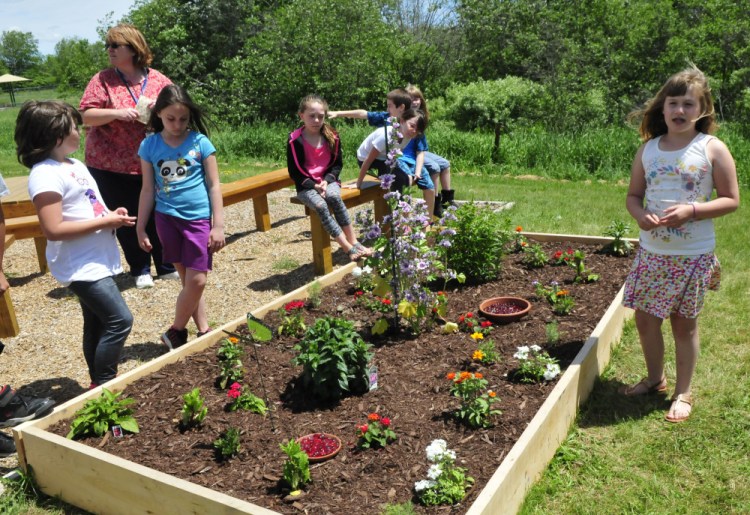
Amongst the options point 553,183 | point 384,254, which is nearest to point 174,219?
point 384,254

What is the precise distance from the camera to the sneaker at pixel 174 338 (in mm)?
4547

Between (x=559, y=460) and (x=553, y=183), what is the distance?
7733mm

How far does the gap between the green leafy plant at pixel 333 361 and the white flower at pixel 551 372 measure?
Result: 1.00 metres

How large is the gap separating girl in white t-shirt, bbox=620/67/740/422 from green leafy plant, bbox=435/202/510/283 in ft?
5.82

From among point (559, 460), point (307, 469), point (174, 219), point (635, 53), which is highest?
point (635, 53)

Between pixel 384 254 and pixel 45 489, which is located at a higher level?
pixel 384 254

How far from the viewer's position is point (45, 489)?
10.8 ft

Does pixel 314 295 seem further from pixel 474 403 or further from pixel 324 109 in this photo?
pixel 474 403

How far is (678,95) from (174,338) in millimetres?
3433

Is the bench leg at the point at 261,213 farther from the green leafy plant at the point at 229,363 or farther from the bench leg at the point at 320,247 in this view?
the green leafy plant at the point at 229,363

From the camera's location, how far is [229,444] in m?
3.15

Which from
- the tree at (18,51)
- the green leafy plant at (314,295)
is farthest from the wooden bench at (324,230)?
the tree at (18,51)

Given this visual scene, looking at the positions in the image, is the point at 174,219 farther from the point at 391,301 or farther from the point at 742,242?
the point at 742,242

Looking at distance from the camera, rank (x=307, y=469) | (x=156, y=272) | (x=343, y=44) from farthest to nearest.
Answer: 1. (x=343, y=44)
2. (x=156, y=272)
3. (x=307, y=469)
